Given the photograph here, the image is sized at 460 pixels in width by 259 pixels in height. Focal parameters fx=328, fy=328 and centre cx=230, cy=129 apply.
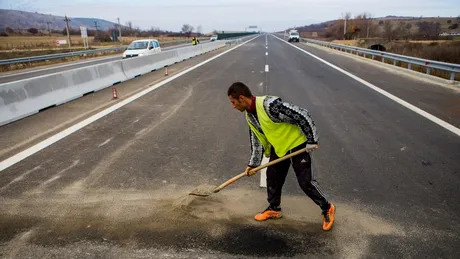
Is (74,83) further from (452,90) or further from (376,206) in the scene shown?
(452,90)

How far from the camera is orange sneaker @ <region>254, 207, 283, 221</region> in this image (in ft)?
11.9

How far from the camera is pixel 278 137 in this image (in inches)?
128

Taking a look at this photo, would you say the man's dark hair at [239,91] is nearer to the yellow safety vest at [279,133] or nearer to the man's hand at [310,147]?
the yellow safety vest at [279,133]

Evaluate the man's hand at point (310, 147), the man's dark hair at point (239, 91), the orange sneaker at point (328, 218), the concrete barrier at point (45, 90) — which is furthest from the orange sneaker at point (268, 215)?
the concrete barrier at point (45, 90)

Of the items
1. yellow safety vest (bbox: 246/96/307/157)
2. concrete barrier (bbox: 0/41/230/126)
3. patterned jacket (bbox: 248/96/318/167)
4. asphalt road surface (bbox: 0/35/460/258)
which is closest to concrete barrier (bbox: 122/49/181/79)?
concrete barrier (bbox: 0/41/230/126)

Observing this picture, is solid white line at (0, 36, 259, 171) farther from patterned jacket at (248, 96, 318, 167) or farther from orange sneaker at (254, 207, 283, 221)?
patterned jacket at (248, 96, 318, 167)

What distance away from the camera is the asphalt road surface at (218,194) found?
3213mm

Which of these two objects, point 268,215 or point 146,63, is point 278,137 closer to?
point 268,215

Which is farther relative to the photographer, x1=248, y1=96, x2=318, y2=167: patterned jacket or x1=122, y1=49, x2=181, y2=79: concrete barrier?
x1=122, y1=49, x2=181, y2=79: concrete barrier

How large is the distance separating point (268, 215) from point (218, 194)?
0.84 m

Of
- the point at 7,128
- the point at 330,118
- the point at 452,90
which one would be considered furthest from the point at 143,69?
the point at 452,90

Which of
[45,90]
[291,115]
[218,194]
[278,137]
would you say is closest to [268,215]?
[218,194]

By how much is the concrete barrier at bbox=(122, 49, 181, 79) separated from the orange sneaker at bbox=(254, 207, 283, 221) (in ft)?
39.4

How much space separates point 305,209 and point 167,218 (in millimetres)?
1593
